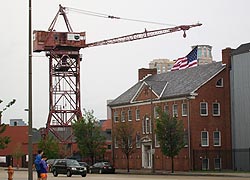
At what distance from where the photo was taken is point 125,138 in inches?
3238

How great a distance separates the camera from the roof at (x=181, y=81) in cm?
7838

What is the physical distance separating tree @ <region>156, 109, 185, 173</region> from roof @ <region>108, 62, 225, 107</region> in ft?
22.0

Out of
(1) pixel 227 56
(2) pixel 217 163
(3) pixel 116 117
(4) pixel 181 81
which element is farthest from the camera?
(3) pixel 116 117

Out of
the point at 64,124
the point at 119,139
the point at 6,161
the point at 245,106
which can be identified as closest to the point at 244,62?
the point at 245,106

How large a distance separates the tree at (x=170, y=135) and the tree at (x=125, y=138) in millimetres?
11500

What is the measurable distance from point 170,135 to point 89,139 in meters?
19.2

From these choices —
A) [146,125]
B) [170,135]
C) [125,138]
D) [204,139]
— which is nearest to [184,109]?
[204,139]

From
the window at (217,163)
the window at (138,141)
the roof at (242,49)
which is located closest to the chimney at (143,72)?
the window at (138,141)

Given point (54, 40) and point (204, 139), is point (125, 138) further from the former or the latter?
point (54, 40)

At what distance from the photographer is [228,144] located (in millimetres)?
78562

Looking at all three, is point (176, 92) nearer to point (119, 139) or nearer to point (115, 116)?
point (119, 139)

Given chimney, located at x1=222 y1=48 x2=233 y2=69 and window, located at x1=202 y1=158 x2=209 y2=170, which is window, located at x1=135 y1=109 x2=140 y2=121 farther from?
chimney, located at x1=222 y1=48 x2=233 y2=69

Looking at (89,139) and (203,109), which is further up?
(203,109)

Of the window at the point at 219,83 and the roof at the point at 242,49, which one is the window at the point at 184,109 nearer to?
the window at the point at 219,83
